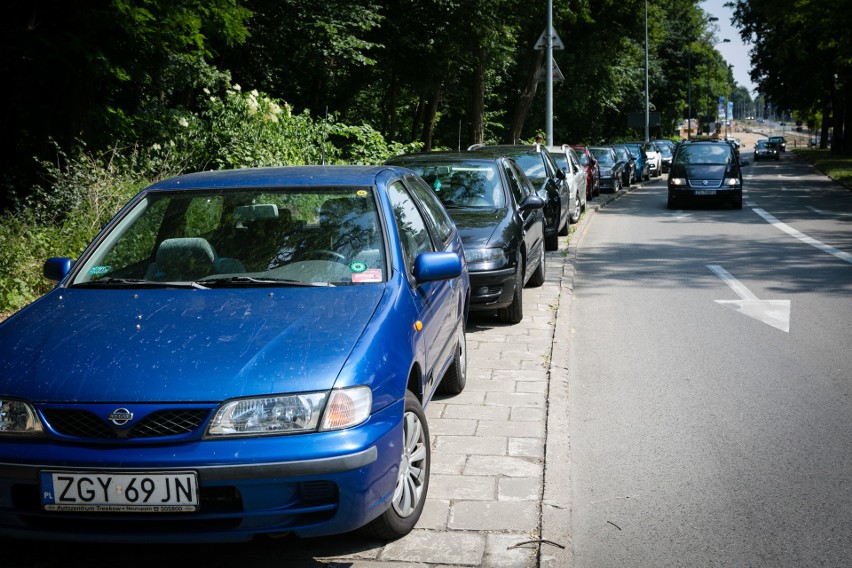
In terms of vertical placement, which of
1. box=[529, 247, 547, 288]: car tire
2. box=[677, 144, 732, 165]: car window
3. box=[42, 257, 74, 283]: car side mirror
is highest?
box=[42, 257, 74, 283]: car side mirror

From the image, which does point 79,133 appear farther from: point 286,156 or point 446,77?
point 446,77

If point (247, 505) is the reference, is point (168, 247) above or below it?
above

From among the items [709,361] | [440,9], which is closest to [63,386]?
[709,361]

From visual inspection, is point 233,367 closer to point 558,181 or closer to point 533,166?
point 533,166

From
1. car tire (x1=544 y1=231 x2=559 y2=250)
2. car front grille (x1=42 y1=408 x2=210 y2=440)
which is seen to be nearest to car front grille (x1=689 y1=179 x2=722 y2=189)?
car tire (x1=544 y1=231 x2=559 y2=250)

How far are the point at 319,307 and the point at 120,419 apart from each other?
1052 mm

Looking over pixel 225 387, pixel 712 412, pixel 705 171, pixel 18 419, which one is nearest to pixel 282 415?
pixel 225 387

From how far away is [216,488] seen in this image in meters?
3.50

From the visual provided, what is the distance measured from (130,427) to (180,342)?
0.49 metres

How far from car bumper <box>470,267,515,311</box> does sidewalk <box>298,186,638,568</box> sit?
0.43m

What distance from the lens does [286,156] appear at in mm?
15742

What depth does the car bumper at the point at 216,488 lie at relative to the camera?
3.46 metres

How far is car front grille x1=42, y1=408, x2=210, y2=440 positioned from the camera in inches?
138

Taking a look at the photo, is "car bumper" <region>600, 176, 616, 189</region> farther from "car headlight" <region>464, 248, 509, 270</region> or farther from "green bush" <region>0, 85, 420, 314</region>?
"car headlight" <region>464, 248, 509, 270</region>
